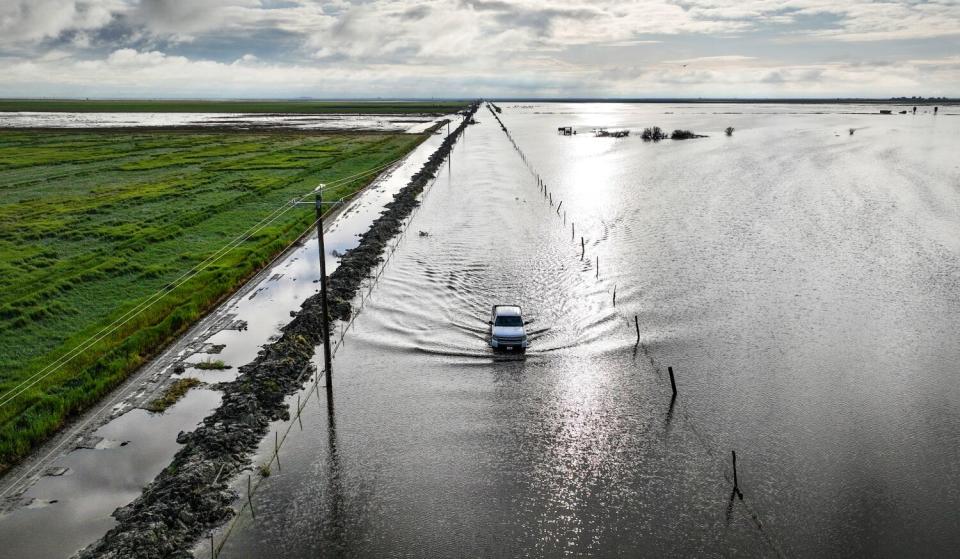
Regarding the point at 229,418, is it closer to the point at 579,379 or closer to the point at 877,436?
the point at 579,379

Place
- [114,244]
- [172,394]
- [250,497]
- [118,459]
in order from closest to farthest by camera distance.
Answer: [250,497] < [118,459] < [172,394] < [114,244]

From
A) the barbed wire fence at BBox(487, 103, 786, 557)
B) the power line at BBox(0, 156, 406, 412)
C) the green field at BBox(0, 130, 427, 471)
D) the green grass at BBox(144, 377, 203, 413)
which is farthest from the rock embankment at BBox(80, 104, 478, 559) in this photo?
the barbed wire fence at BBox(487, 103, 786, 557)

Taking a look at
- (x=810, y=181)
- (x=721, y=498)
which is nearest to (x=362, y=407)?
(x=721, y=498)

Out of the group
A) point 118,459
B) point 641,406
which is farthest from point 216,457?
point 641,406

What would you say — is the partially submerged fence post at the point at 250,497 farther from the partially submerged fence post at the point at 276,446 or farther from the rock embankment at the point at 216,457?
the partially submerged fence post at the point at 276,446

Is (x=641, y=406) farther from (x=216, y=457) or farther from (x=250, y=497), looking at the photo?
(x=216, y=457)
